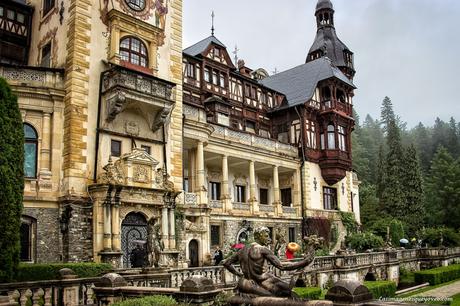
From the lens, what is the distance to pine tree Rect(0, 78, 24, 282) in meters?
15.5

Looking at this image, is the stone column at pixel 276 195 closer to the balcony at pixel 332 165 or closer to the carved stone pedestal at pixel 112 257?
the balcony at pixel 332 165

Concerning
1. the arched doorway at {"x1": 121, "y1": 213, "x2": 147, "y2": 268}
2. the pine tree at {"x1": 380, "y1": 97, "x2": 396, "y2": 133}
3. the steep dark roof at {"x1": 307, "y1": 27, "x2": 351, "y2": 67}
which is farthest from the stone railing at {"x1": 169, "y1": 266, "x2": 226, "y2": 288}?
the pine tree at {"x1": 380, "y1": 97, "x2": 396, "y2": 133}

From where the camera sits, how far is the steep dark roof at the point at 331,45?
56094mm

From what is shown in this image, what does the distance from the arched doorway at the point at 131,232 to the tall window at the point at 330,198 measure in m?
22.4

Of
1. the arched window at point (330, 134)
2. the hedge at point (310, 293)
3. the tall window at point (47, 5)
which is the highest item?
the tall window at point (47, 5)

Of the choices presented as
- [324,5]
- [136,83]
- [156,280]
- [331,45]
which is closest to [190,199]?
[136,83]

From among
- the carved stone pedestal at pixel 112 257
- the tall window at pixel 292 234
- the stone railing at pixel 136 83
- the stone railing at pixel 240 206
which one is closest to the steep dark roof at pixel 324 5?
the tall window at pixel 292 234

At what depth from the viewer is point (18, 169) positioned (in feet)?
55.8

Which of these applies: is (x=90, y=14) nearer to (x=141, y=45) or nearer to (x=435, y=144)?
(x=141, y=45)

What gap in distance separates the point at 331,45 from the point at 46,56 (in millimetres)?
38317

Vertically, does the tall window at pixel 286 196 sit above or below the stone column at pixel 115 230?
above

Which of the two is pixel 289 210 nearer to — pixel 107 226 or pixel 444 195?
pixel 107 226

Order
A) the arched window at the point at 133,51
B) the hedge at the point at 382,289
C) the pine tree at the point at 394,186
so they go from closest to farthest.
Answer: the hedge at the point at 382,289 → the arched window at the point at 133,51 → the pine tree at the point at 394,186

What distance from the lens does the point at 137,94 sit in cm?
2377
